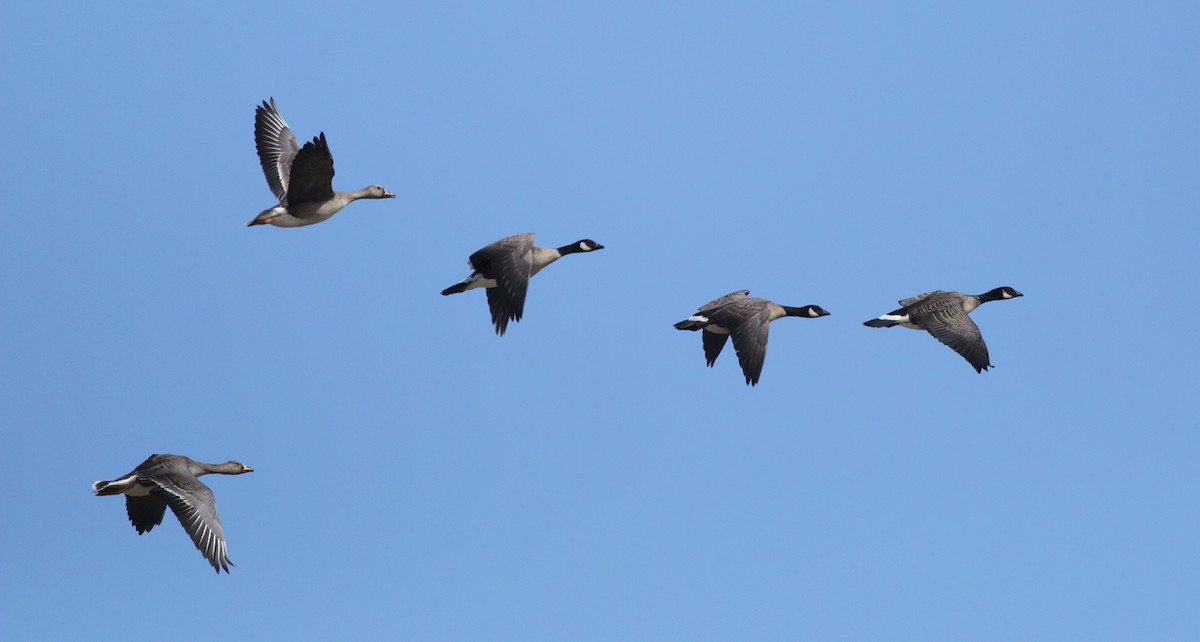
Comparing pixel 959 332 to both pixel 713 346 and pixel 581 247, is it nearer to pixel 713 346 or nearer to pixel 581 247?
pixel 713 346

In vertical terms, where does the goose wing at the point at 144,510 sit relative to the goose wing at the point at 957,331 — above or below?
below

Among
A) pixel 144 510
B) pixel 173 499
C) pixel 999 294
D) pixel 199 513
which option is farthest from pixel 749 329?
pixel 144 510

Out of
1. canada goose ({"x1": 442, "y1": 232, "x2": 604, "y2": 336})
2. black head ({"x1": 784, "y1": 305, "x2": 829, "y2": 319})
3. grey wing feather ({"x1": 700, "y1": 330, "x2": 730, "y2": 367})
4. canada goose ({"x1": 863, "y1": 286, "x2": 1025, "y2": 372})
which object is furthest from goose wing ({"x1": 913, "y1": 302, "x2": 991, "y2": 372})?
canada goose ({"x1": 442, "y1": 232, "x2": 604, "y2": 336})

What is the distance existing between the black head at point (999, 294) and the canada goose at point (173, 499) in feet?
47.7

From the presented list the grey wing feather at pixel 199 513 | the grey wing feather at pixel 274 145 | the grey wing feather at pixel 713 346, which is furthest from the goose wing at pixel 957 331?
the grey wing feather at pixel 199 513

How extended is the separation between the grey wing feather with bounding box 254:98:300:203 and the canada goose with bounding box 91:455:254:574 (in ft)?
16.5

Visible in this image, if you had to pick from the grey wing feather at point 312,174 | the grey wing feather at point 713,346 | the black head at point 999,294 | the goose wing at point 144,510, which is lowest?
the goose wing at point 144,510

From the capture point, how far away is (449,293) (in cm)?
2119

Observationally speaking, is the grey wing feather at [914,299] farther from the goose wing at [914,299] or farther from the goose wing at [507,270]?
the goose wing at [507,270]

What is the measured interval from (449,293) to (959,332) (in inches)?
334

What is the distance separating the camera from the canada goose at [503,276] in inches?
800

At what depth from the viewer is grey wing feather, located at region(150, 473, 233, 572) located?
1889 centimetres

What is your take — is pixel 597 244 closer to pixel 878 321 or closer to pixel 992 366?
pixel 878 321

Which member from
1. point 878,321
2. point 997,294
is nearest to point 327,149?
point 878,321
